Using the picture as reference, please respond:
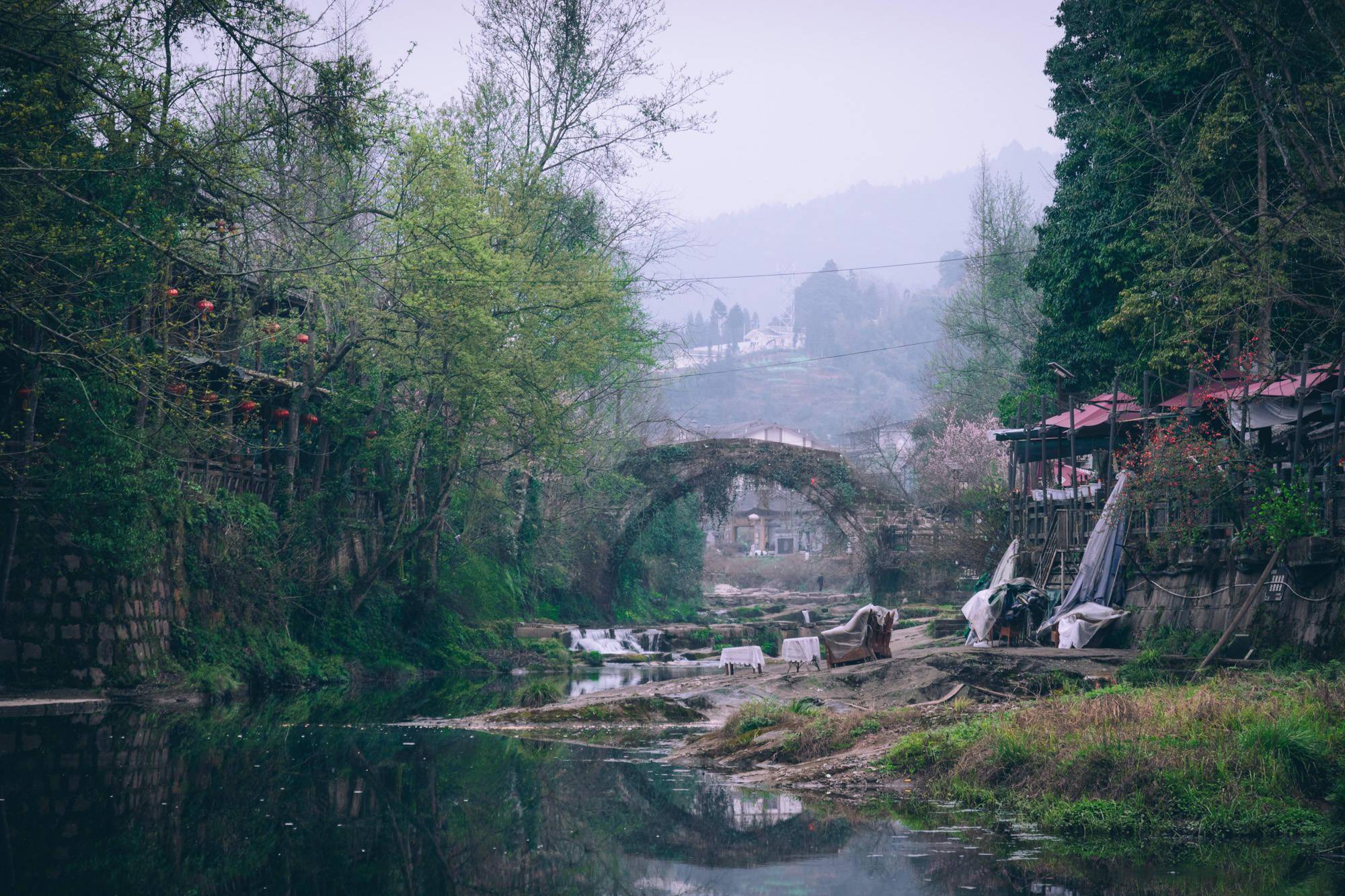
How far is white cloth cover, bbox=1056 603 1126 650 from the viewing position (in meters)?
17.2

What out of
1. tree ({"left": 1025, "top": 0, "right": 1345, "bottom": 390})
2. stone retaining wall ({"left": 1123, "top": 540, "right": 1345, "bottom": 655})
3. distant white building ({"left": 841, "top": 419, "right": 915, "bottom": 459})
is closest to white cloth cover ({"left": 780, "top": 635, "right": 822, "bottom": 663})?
stone retaining wall ({"left": 1123, "top": 540, "right": 1345, "bottom": 655})

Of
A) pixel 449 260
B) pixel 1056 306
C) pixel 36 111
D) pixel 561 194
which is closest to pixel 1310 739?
pixel 36 111

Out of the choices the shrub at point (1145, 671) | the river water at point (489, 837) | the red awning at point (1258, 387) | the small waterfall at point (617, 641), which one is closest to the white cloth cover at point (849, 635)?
the shrub at point (1145, 671)

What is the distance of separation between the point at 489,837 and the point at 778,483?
30460 millimetres

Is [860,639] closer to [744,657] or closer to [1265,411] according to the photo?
[744,657]

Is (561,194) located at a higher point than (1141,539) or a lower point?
higher

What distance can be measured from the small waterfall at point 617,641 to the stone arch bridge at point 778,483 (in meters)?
4.93

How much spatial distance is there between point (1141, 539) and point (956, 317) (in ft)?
91.5

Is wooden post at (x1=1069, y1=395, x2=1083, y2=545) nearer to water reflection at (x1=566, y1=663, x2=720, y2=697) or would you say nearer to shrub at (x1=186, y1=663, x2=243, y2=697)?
water reflection at (x1=566, y1=663, x2=720, y2=697)

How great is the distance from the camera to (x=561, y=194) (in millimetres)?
26734

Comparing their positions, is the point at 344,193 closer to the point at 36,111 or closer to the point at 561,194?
the point at 561,194

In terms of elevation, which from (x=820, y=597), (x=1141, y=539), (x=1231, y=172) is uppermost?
(x=1231, y=172)

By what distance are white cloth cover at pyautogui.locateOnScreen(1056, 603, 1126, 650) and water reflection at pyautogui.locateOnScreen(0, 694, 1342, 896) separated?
8775 mm

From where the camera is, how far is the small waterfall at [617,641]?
31250 mm
